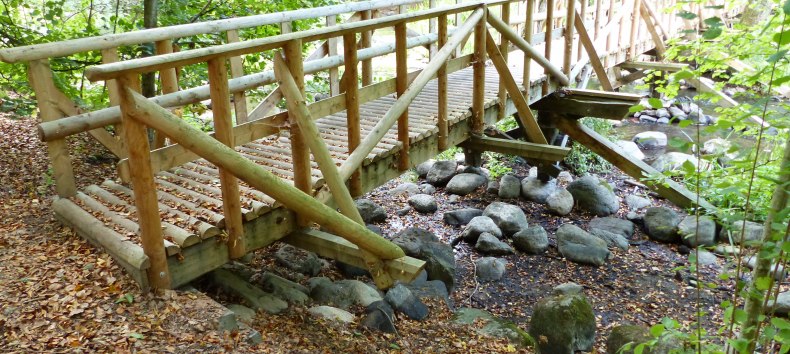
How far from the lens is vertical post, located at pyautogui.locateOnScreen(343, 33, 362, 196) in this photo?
4.62 m

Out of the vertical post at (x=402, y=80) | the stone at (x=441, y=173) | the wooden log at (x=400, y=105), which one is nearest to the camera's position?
the wooden log at (x=400, y=105)

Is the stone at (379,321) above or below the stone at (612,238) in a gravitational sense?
above

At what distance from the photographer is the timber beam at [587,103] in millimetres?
8200

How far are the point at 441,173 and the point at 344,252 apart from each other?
613 cm

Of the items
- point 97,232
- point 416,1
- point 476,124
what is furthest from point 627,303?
point 97,232

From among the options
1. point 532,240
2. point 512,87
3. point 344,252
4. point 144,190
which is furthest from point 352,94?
point 532,240

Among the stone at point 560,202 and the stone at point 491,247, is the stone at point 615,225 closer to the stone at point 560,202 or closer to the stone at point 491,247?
the stone at point 560,202

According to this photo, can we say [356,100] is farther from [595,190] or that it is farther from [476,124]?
[595,190]

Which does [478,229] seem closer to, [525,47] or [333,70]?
[525,47]

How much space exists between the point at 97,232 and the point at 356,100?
2.11 meters

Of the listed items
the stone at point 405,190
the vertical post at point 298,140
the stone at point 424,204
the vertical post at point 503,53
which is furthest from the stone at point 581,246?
the vertical post at point 298,140

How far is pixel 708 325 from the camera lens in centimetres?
623

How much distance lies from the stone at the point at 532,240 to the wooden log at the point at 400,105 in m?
3.17

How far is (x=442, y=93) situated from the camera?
5984 millimetres
